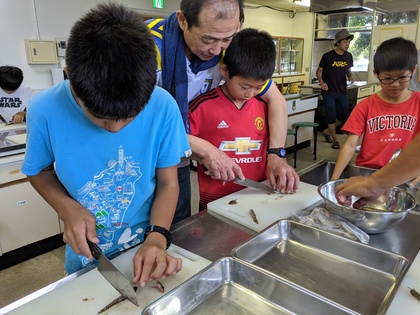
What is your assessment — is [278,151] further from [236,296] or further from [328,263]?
[236,296]

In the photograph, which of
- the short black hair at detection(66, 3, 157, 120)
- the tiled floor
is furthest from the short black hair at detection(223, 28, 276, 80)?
the tiled floor

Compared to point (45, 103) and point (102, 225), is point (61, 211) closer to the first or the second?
point (102, 225)

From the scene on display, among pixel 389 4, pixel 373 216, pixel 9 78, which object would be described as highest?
pixel 389 4

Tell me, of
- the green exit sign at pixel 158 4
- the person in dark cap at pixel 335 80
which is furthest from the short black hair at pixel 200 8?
the person in dark cap at pixel 335 80

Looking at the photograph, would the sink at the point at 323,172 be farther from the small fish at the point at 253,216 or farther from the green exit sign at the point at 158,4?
the green exit sign at the point at 158,4

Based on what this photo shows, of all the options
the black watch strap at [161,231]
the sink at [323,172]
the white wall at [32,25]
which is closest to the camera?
the black watch strap at [161,231]

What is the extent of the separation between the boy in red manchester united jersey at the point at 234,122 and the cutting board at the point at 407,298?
70 cm

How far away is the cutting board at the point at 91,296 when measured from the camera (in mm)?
630

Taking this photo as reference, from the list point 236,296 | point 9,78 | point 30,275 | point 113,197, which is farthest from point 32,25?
point 236,296

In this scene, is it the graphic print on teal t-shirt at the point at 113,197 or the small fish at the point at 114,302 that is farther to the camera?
the graphic print on teal t-shirt at the point at 113,197

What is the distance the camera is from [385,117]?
56.3 inches

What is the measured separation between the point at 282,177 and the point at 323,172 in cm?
40

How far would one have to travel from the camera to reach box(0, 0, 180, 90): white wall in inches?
139

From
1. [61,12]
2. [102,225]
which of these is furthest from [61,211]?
[61,12]
